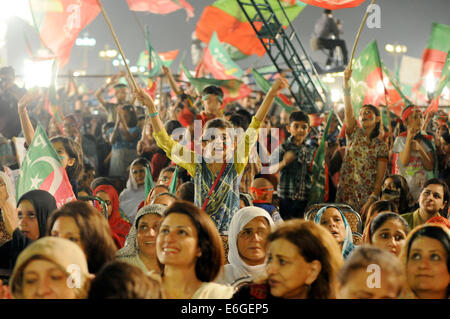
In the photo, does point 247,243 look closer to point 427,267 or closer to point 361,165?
point 427,267

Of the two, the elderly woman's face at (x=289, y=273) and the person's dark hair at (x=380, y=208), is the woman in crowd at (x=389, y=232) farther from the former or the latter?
the elderly woman's face at (x=289, y=273)

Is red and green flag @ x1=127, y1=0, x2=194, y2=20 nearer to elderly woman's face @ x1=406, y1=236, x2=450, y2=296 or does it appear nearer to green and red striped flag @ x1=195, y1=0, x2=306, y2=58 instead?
green and red striped flag @ x1=195, y1=0, x2=306, y2=58

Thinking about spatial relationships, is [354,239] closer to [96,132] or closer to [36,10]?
[36,10]

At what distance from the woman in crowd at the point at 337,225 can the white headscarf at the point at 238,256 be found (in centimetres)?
57

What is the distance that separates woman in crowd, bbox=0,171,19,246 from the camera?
395cm

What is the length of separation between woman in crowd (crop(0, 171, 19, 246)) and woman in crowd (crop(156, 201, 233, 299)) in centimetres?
150

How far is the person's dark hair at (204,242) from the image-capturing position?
2.86 metres

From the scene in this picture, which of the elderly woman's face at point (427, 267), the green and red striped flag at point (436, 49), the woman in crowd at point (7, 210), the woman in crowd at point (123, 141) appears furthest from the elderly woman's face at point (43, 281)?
the green and red striped flag at point (436, 49)

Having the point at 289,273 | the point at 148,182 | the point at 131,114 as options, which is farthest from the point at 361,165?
the point at 289,273

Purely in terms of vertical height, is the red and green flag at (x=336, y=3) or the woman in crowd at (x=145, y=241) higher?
the red and green flag at (x=336, y=3)

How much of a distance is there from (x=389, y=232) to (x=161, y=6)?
5.52 meters

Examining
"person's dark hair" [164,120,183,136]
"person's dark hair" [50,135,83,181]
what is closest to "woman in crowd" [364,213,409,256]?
"person's dark hair" [50,135,83,181]
